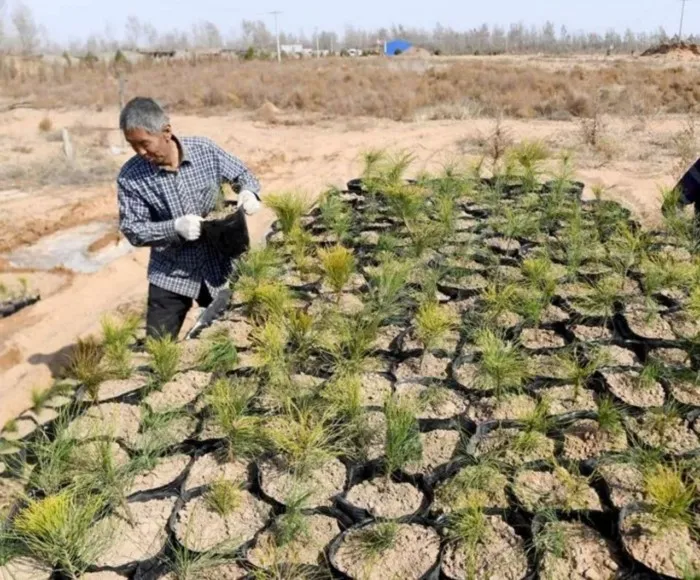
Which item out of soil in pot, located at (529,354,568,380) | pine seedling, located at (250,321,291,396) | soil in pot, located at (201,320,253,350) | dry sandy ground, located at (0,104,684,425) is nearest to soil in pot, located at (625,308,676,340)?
soil in pot, located at (529,354,568,380)

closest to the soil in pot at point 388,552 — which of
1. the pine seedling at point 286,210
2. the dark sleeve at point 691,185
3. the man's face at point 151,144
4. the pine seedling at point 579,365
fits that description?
the pine seedling at point 579,365

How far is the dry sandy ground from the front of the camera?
152 inches

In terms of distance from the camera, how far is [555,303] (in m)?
2.46

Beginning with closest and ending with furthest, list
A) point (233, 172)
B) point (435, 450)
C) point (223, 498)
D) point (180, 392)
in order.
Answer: point (223, 498)
point (435, 450)
point (180, 392)
point (233, 172)

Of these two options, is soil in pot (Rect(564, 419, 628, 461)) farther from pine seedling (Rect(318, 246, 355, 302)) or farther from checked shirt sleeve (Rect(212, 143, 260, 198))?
checked shirt sleeve (Rect(212, 143, 260, 198))

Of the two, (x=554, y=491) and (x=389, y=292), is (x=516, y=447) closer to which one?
(x=554, y=491)

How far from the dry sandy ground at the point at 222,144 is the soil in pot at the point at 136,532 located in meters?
1.90

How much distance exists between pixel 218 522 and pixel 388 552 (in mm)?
396

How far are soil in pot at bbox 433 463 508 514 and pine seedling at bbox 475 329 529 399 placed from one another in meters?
0.34

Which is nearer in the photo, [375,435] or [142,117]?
[375,435]

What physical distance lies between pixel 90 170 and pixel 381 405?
692 cm

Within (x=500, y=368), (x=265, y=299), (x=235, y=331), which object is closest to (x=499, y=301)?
(x=500, y=368)

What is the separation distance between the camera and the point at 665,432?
170 centimetres

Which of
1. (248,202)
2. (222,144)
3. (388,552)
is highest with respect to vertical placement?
(248,202)
